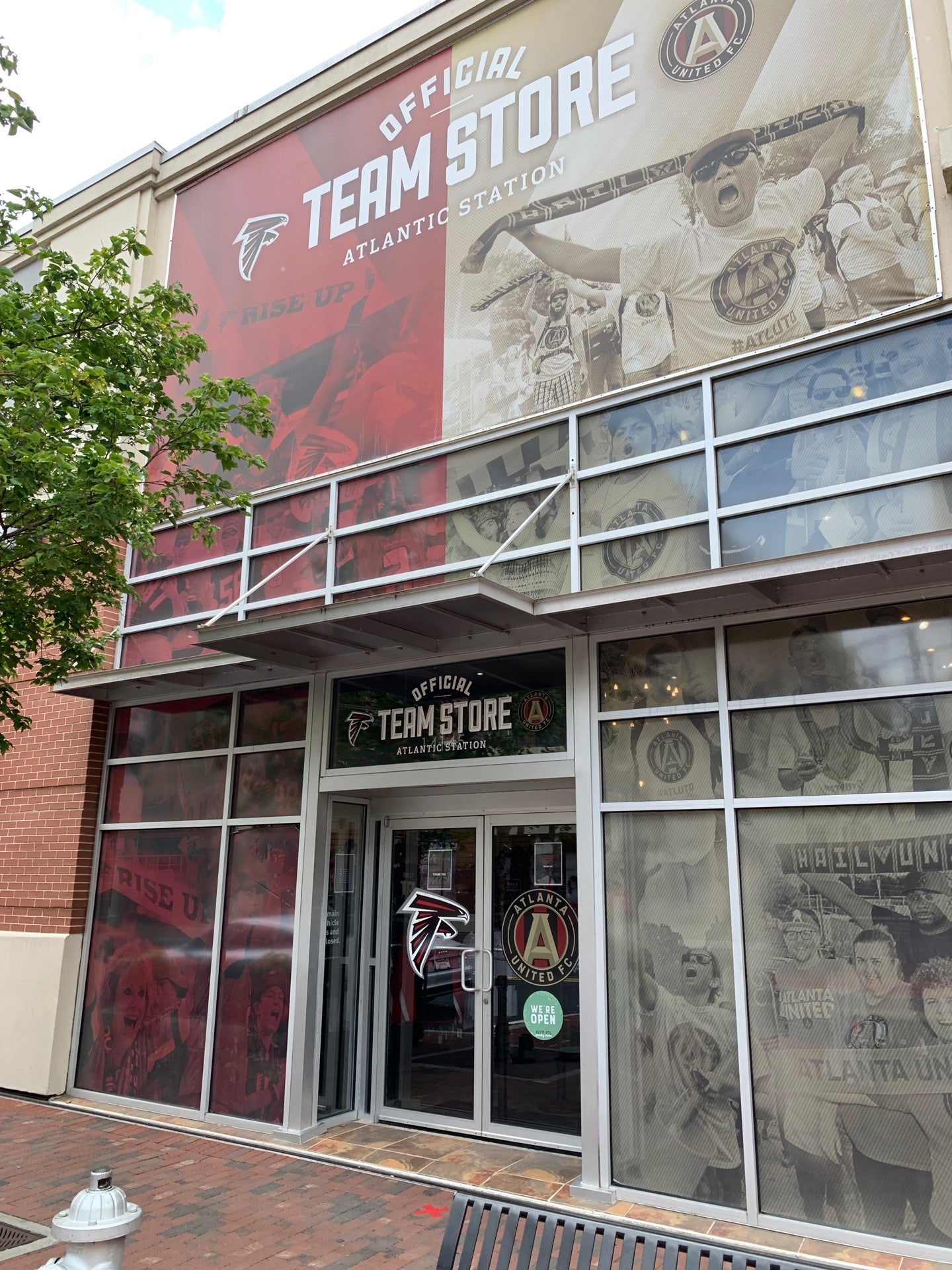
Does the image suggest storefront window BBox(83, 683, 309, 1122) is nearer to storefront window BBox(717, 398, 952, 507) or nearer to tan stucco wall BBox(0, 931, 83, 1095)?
tan stucco wall BBox(0, 931, 83, 1095)

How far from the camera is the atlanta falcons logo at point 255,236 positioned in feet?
33.9

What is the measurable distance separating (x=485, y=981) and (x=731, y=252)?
20.0 feet

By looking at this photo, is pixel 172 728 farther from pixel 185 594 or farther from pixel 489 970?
pixel 489 970

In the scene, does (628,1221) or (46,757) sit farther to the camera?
(46,757)

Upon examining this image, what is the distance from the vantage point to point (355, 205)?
9758 mm

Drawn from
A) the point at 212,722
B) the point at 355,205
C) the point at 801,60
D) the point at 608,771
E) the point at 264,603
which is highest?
the point at 355,205

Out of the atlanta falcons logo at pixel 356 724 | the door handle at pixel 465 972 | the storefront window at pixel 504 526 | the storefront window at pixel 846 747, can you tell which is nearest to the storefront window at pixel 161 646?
the atlanta falcons logo at pixel 356 724

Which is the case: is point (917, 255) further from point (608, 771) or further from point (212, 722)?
point (212, 722)

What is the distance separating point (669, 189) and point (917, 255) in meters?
2.14

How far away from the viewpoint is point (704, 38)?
7.82 metres

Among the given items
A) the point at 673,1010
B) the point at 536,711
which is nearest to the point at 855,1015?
the point at 673,1010

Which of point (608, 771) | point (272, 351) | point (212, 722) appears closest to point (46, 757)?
point (212, 722)

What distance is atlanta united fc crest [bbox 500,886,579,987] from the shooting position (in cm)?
754

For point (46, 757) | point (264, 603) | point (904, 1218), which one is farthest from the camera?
point (46, 757)
